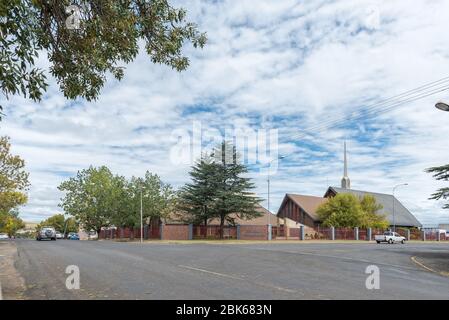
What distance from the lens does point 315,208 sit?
73.4m

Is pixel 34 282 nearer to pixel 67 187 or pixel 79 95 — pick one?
pixel 79 95

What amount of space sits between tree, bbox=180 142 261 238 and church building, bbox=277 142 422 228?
1531 cm

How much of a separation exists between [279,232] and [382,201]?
33142 mm

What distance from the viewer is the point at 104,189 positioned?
78.9 m

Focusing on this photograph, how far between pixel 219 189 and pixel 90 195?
106ft

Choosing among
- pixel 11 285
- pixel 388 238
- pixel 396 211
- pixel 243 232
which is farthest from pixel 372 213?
pixel 11 285

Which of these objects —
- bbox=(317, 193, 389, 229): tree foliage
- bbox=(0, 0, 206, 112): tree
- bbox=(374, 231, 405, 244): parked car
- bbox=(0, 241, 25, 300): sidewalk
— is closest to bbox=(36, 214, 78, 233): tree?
bbox=(317, 193, 389, 229): tree foliage

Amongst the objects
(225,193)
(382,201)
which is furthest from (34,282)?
(382,201)

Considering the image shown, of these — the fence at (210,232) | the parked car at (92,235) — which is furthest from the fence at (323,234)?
the parked car at (92,235)

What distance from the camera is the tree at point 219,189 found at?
56812mm

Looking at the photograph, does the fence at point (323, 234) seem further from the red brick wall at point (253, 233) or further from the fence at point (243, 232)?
the red brick wall at point (253, 233)

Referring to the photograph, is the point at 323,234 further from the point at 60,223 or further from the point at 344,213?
the point at 60,223
